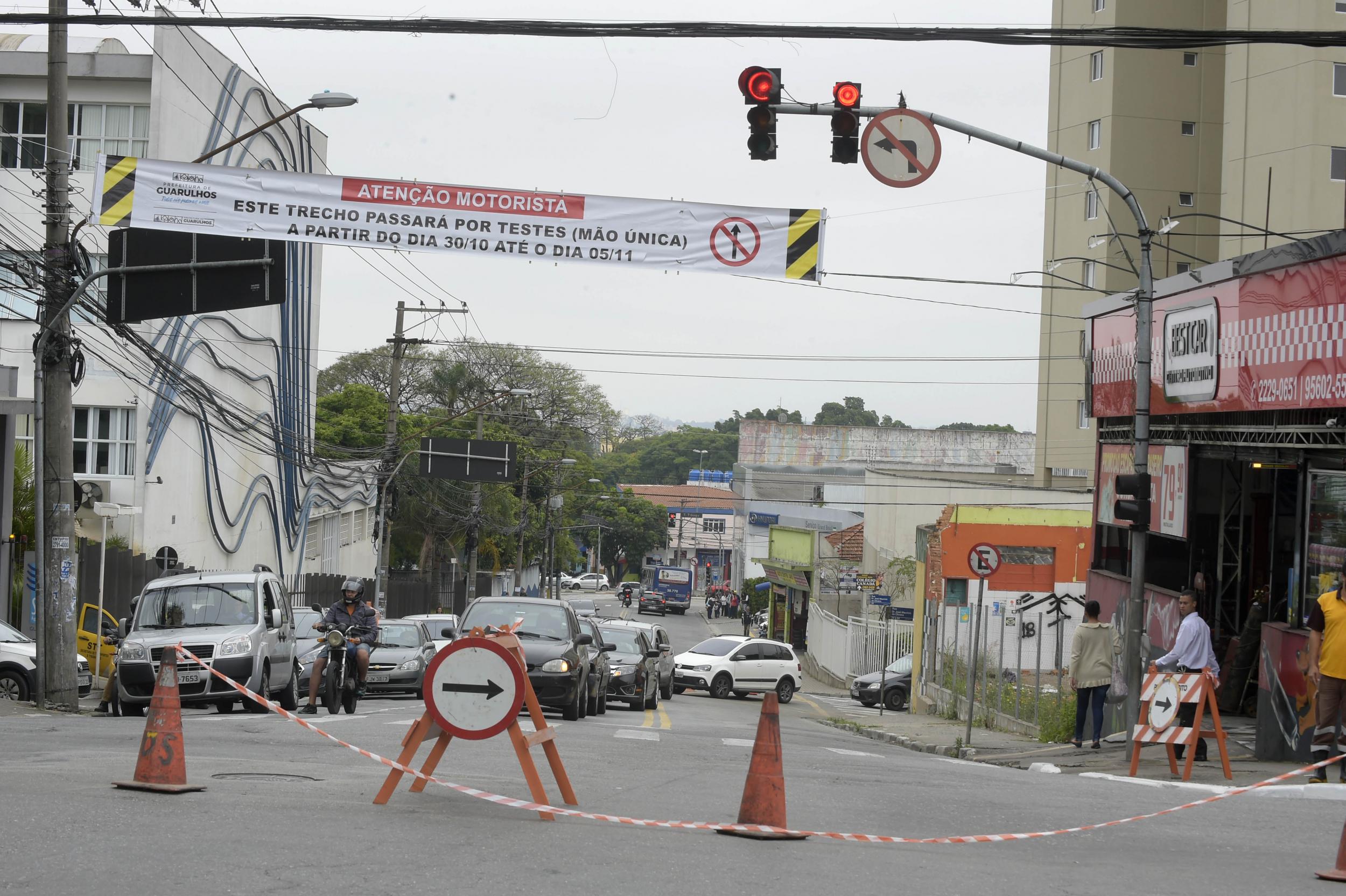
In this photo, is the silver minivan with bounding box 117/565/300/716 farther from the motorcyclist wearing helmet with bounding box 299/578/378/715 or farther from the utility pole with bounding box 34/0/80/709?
the utility pole with bounding box 34/0/80/709

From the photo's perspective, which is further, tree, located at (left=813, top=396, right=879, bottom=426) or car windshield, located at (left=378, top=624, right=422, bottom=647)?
tree, located at (left=813, top=396, right=879, bottom=426)

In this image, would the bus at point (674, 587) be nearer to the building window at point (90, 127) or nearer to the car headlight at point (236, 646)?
the building window at point (90, 127)

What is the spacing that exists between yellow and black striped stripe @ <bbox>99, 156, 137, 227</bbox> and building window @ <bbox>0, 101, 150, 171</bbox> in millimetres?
22043

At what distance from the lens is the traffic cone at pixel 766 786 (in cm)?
792

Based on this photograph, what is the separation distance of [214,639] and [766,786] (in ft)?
37.3

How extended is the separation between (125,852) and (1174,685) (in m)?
9.90

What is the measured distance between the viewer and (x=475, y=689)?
8141 mm

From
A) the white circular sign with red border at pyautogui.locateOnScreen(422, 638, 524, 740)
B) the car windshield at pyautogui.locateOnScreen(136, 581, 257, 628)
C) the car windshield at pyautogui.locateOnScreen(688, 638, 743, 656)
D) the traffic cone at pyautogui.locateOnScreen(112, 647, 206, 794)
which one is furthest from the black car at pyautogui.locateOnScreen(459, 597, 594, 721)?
the car windshield at pyautogui.locateOnScreen(688, 638, 743, 656)

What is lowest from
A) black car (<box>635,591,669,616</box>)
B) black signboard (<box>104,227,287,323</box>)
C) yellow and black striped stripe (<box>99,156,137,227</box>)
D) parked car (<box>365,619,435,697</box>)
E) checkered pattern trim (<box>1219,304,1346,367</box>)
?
black car (<box>635,591,669,616</box>)

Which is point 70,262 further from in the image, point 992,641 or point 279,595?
point 992,641

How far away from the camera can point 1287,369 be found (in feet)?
49.7

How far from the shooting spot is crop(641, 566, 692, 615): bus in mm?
89000

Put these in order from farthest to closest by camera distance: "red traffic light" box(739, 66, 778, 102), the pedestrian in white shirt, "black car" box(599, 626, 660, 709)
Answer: "black car" box(599, 626, 660, 709) < the pedestrian in white shirt < "red traffic light" box(739, 66, 778, 102)

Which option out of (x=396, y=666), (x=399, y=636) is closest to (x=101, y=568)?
(x=399, y=636)
